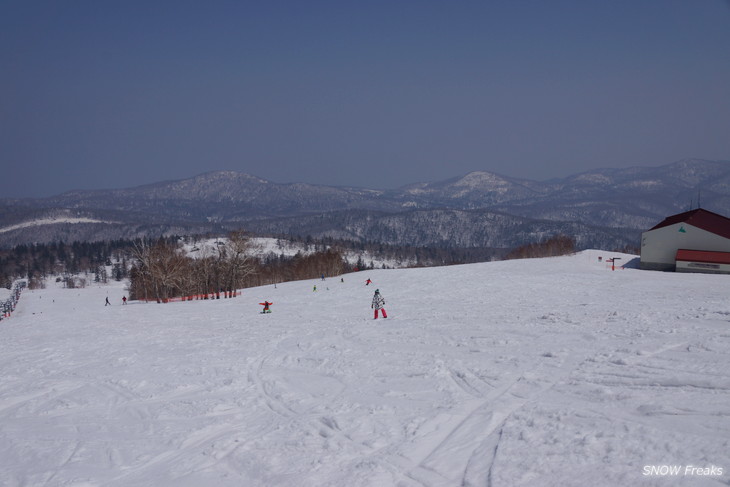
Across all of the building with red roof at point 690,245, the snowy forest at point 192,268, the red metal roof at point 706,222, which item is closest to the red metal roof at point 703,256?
the building with red roof at point 690,245

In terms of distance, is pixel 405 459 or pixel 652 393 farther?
pixel 652 393

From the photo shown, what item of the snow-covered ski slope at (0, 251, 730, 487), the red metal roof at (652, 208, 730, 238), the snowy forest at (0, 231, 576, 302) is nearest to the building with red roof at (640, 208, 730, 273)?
the red metal roof at (652, 208, 730, 238)

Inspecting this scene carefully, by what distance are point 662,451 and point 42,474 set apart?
1018cm

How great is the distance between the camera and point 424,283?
4206cm

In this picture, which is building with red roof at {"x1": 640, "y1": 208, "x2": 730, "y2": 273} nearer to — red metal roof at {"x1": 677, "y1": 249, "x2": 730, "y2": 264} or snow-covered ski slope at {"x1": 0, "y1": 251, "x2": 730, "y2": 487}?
red metal roof at {"x1": 677, "y1": 249, "x2": 730, "y2": 264}

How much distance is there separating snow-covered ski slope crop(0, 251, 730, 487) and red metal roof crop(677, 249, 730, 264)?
105 ft

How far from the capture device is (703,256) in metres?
48.1

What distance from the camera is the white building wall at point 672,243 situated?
50312mm

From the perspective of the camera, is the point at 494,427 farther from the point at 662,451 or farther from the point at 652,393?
the point at 652,393

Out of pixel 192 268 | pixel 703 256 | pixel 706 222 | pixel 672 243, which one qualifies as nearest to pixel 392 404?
pixel 703 256

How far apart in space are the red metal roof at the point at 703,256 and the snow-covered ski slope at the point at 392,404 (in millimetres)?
31859

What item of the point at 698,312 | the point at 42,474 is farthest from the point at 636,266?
the point at 42,474

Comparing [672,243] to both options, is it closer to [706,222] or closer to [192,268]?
[706,222]

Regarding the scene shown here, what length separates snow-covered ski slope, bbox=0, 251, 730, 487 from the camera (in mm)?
7199
